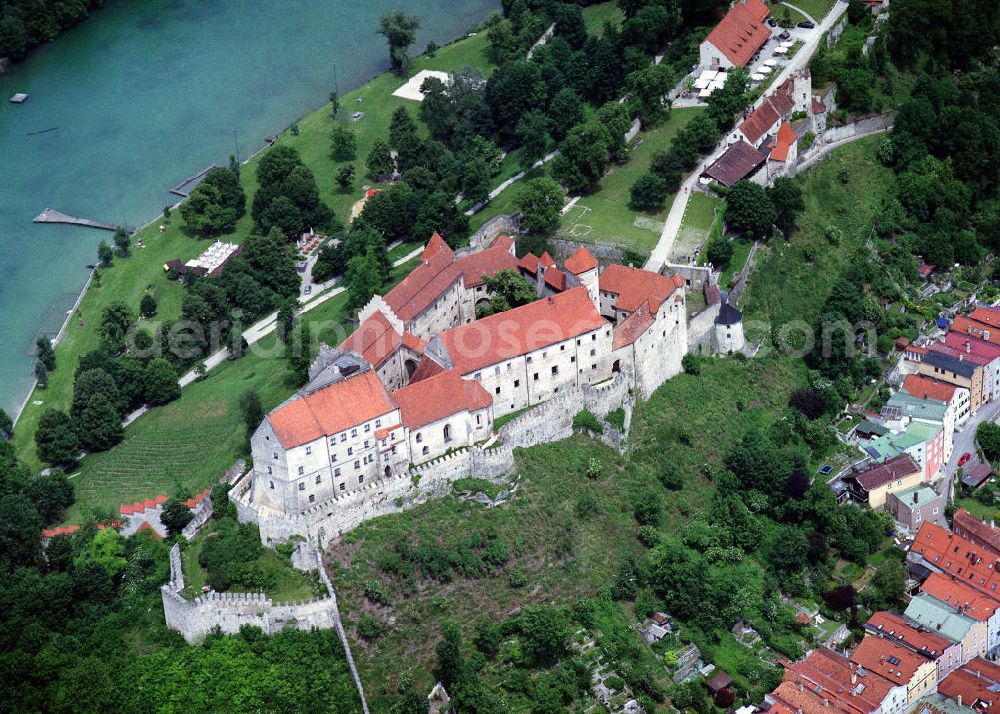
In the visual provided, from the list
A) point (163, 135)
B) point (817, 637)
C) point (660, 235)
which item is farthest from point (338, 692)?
point (163, 135)

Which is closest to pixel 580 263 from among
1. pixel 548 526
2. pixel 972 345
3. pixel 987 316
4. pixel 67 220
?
pixel 548 526

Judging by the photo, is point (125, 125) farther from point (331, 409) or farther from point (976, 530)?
point (976, 530)

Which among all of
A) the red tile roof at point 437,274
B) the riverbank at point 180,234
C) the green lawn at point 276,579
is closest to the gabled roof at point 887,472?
the red tile roof at point 437,274

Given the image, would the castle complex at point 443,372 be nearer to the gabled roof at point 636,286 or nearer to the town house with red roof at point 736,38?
the gabled roof at point 636,286

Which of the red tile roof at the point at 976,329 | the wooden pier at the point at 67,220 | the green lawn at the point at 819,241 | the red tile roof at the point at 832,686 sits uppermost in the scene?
the green lawn at the point at 819,241

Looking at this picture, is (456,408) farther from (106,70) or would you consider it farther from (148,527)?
(106,70)

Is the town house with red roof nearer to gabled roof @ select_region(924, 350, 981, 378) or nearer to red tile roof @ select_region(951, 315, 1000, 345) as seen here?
red tile roof @ select_region(951, 315, 1000, 345)
